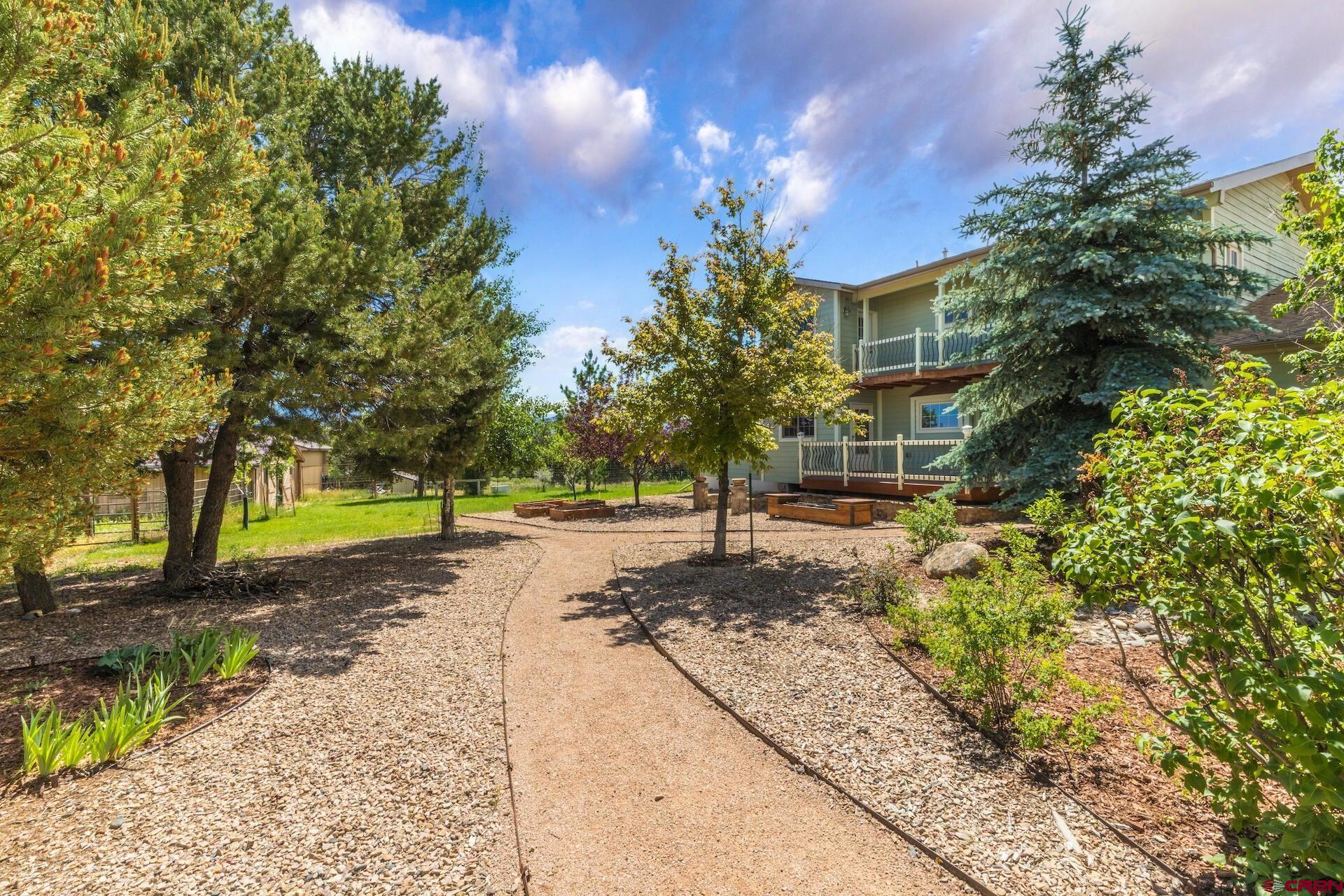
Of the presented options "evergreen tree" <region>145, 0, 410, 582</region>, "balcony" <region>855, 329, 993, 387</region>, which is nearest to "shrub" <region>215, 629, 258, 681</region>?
"evergreen tree" <region>145, 0, 410, 582</region>

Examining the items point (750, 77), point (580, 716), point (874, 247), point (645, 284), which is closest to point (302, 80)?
point (645, 284)

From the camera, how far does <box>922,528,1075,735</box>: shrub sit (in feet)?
12.7

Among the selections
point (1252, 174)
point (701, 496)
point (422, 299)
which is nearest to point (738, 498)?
point (701, 496)

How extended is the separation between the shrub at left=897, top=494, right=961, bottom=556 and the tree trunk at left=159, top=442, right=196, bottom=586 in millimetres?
10571

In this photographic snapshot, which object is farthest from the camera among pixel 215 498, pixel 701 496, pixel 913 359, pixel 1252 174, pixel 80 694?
pixel 701 496

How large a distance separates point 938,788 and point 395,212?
9514 mm

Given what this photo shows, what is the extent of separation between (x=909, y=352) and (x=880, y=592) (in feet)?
38.8

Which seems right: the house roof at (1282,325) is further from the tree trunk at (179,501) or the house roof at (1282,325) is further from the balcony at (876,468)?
the tree trunk at (179,501)

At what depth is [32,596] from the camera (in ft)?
23.0

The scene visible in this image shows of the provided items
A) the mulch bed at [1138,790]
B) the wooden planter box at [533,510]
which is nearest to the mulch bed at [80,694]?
the mulch bed at [1138,790]

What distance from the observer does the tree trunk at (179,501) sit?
332 inches

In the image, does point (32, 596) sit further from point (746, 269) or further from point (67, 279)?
point (746, 269)

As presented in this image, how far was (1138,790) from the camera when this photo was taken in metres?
3.19

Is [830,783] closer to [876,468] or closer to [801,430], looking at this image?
[876,468]
